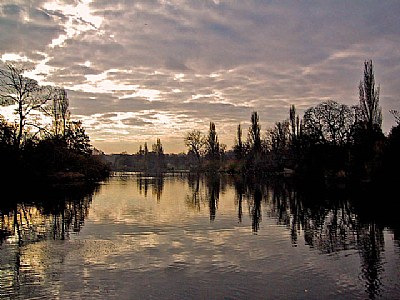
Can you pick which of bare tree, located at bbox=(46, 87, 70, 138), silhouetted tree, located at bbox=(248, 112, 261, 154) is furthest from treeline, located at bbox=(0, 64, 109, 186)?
silhouetted tree, located at bbox=(248, 112, 261, 154)

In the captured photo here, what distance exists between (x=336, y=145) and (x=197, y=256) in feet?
137

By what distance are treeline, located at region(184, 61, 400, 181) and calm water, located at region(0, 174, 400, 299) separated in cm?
1559

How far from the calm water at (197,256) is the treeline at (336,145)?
1559 cm

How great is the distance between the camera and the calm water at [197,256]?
27.1 ft

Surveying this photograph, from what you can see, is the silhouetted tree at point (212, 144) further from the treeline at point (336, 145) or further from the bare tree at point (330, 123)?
the bare tree at point (330, 123)

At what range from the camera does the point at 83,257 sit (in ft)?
36.2

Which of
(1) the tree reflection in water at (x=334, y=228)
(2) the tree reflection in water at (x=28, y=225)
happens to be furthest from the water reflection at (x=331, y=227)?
(2) the tree reflection in water at (x=28, y=225)

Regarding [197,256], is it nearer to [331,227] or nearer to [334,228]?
[334,228]

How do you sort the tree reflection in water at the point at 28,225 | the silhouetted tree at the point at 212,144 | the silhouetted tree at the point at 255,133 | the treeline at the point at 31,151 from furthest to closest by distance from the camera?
the silhouetted tree at the point at 212,144
the silhouetted tree at the point at 255,133
the treeline at the point at 31,151
the tree reflection in water at the point at 28,225

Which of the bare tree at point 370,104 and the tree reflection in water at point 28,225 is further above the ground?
the bare tree at point 370,104

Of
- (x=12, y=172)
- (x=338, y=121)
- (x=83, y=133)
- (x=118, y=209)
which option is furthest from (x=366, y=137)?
(x=83, y=133)

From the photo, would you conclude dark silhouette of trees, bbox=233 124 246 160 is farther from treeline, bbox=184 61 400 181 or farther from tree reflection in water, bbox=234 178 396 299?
tree reflection in water, bbox=234 178 396 299

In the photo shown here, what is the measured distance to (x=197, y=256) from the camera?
11297 millimetres

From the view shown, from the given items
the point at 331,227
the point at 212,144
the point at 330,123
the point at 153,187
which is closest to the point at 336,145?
the point at 330,123
